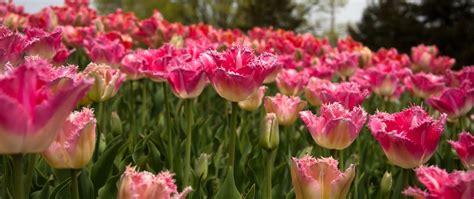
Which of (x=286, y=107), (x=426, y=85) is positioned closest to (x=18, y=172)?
(x=286, y=107)

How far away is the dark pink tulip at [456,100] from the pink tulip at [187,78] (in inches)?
44.2

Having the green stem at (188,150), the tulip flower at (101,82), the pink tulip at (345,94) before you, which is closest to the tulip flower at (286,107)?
the pink tulip at (345,94)

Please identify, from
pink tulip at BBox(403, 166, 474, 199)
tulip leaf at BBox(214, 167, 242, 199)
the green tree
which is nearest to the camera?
pink tulip at BBox(403, 166, 474, 199)

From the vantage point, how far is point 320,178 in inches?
52.6

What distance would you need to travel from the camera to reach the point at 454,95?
2596 mm

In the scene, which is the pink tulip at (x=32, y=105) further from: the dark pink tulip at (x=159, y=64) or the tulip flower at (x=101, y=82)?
the dark pink tulip at (x=159, y=64)

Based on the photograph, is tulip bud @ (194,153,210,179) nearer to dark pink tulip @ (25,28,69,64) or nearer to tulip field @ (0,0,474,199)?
tulip field @ (0,0,474,199)

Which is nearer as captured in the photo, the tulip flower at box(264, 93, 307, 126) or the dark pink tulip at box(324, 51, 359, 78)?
the tulip flower at box(264, 93, 307, 126)

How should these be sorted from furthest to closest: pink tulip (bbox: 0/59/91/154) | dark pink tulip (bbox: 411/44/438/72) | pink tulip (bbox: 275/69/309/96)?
dark pink tulip (bbox: 411/44/438/72)
pink tulip (bbox: 275/69/309/96)
pink tulip (bbox: 0/59/91/154)

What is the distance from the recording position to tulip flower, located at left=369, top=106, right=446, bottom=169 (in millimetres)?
1500

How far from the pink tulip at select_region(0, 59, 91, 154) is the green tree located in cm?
2113

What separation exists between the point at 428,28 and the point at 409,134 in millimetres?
23355

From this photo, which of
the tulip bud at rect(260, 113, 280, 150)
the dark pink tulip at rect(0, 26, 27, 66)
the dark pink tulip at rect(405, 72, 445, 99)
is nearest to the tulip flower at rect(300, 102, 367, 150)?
the tulip bud at rect(260, 113, 280, 150)

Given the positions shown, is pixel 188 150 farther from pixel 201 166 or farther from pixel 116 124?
pixel 116 124
